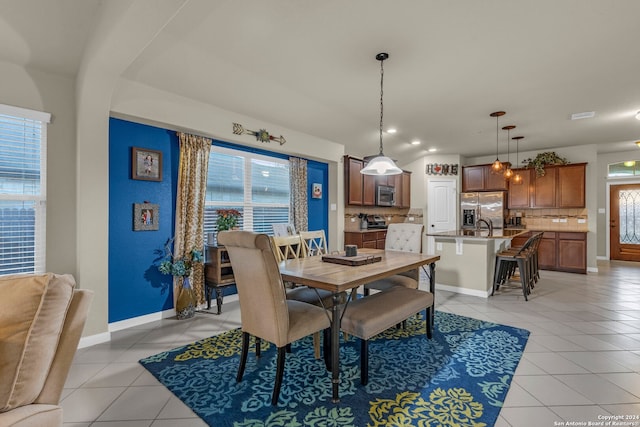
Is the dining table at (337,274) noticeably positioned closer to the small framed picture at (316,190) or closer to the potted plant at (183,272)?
the potted plant at (183,272)

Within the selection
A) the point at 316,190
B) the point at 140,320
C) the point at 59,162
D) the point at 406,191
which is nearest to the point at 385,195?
the point at 406,191

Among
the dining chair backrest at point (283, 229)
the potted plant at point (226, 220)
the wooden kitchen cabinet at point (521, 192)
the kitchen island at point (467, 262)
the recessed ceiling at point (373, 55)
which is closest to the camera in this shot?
the recessed ceiling at point (373, 55)

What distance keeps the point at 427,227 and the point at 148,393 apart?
6504 millimetres

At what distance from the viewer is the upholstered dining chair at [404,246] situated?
3.21 metres

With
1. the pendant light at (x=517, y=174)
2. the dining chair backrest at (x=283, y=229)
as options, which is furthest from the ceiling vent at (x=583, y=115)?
the dining chair backrest at (x=283, y=229)

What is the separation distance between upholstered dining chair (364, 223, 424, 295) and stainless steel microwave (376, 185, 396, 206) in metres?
Answer: 2.54

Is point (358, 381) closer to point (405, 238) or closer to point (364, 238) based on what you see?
point (405, 238)

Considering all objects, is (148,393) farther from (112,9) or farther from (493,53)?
(493,53)

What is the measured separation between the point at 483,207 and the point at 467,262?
123 inches

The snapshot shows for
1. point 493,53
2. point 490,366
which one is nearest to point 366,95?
point 493,53

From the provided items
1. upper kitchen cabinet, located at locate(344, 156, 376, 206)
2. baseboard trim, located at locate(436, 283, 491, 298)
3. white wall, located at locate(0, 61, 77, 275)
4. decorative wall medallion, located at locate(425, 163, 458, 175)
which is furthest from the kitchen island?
white wall, located at locate(0, 61, 77, 275)

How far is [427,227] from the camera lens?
7305 mm

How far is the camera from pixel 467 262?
14.7 ft

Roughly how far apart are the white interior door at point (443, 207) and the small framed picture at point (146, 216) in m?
5.88
